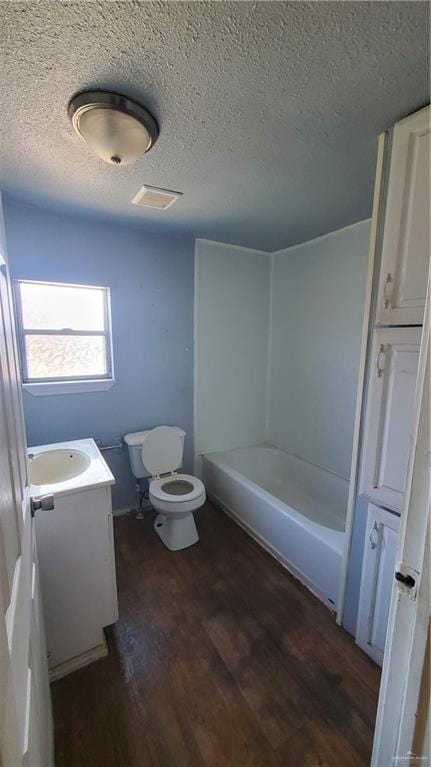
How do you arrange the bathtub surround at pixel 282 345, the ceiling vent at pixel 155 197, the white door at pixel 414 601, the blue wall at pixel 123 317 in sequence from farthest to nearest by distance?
the bathtub surround at pixel 282 345
the blue wall at pixel 123 317
the ceiling vent at pixel 155 197
the white door at pixel 414 601

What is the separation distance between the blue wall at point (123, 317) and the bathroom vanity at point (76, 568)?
3.11 ft

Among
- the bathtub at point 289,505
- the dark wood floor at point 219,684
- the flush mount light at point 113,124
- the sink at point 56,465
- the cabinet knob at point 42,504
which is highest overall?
the flush mount light at point 113,124

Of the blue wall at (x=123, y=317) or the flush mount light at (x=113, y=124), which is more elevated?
the flush mount light at (x=113, y=124)

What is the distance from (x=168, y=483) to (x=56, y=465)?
2.80 feet

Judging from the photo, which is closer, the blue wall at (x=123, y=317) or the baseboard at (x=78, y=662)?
the baseboard at (x=78, y=662)

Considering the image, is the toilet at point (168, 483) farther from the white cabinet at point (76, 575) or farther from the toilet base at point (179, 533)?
the white cabinet at point (76, 575)

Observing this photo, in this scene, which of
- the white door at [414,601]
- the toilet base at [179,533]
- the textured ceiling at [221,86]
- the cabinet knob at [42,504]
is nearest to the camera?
the white door at [414,601]

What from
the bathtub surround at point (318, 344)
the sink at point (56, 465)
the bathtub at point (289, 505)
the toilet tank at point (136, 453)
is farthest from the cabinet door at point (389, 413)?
the toilet tank at point (136, 453)

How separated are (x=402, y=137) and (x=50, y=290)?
2.14m

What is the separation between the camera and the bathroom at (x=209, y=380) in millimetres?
791

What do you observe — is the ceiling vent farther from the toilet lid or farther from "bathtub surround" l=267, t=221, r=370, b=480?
the toilet lid

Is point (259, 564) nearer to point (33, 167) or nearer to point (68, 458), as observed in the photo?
point (68, 458)

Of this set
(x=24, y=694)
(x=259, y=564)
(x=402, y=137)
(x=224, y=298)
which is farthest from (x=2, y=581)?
(x=224, y=298)

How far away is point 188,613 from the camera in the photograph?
1.67m
